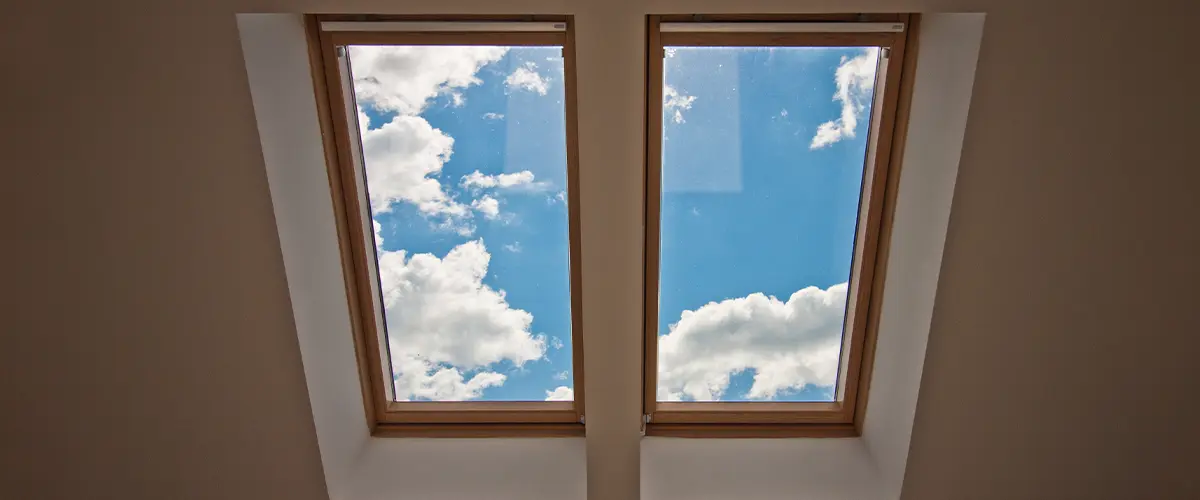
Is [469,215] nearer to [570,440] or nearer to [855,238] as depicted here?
[570,440]

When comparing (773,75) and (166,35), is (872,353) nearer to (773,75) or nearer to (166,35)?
(773,75)

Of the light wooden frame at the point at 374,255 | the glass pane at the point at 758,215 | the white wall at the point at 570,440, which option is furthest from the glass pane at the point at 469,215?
the glass pane at the point at 758,215

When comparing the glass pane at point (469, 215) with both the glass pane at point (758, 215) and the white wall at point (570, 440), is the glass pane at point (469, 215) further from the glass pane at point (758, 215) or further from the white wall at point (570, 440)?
the glass pane at point (758, 215)

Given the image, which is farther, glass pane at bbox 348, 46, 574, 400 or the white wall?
glass pane at bbox 348, 46, 574, 400

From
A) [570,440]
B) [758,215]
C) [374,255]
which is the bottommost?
[570,440]

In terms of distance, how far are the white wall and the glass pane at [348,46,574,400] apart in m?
0.18

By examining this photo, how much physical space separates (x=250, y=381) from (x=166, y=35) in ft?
3.13

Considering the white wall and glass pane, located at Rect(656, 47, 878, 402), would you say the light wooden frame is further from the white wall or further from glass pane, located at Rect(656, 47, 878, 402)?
glass pane, located at Rect(656, 47, 878, 402)

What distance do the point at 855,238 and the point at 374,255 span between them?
1.53m

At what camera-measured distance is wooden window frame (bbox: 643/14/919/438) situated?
1980mm

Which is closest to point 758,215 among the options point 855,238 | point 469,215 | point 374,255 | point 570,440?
point 855,238

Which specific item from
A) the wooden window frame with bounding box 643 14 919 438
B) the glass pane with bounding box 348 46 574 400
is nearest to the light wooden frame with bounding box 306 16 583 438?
the glass pane with bounding box 348 46 574 400

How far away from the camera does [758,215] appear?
224cm

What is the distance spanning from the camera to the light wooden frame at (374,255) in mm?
1993
